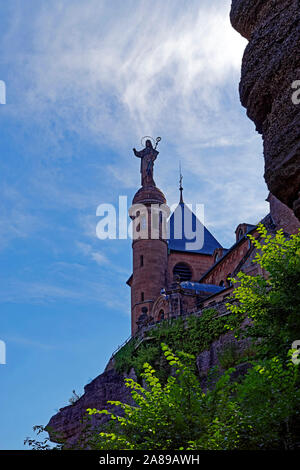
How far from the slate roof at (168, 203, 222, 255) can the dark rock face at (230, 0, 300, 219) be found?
135 feet

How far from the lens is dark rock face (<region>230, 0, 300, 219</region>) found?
6496 millimetres

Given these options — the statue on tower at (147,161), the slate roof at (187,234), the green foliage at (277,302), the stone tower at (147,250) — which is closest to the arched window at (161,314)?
the stone tower at (147,250)

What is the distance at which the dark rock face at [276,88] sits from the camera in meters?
6.50

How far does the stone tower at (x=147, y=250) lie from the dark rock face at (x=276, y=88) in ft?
119

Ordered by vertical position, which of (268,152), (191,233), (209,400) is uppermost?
(191,233)

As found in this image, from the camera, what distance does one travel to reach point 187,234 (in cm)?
5216

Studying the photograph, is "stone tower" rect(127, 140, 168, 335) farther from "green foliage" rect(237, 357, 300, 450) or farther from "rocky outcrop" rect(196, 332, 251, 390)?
"green foliage" rect(237, 357, 300, 450)

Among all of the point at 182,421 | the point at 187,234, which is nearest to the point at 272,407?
the point at 182,421

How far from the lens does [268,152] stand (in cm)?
681

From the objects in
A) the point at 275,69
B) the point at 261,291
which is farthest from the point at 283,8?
the point at 261,291

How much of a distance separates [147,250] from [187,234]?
24.3 feet
